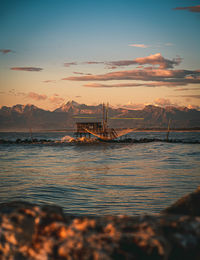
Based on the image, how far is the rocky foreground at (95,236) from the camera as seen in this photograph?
2.92 metres

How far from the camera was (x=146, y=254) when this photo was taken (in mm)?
2887

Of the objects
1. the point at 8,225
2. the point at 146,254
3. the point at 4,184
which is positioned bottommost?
the point at 4,184

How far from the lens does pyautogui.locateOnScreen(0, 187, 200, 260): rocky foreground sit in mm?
2916

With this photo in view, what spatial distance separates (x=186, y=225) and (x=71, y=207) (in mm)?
6348

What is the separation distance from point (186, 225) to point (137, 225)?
53cm

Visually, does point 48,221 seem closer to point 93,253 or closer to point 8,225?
point 8,225

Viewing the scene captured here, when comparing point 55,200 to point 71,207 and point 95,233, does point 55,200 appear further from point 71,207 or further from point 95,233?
point 95,233

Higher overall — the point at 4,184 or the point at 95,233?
the point at 95,233

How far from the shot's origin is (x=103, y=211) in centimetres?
827

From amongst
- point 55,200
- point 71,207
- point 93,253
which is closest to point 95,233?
point 93,253

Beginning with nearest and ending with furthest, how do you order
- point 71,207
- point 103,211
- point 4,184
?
point 103,211, point 71,207, point 4,184

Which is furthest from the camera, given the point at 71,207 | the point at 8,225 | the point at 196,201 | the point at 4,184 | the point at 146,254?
the point at 4,184

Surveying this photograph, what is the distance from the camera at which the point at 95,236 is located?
3.01 meters

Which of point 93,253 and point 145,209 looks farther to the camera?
point 145,209
